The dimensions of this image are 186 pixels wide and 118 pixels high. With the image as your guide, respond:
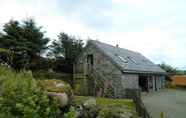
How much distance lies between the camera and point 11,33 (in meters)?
25.4

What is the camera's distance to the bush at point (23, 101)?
7473mm

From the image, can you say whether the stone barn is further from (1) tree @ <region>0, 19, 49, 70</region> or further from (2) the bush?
(2) the bush

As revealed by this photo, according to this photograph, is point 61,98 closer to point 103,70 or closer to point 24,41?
point 103,70

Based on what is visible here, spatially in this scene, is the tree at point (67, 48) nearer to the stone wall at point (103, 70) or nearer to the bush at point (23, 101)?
the stone wall at point (103, 70)

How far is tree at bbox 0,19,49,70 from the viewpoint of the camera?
24.1 metres

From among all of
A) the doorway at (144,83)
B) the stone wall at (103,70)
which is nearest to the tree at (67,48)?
the stone wall at (103,70)

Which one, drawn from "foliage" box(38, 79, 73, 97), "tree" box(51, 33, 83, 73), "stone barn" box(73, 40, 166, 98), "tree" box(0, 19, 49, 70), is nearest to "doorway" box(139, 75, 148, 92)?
"stone barn" box(73, 40, 166, 98)

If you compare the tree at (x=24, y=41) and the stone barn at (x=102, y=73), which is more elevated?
the tree at (x=24, y=41)

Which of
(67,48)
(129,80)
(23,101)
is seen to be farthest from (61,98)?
(67,48)

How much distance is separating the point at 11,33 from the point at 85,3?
13470 millimetres

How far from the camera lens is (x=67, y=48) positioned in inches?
1192

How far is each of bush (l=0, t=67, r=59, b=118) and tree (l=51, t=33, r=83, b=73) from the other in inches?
774

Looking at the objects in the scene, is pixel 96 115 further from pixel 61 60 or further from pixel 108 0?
pixel 61 60

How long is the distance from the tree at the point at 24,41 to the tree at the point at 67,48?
2.86m
